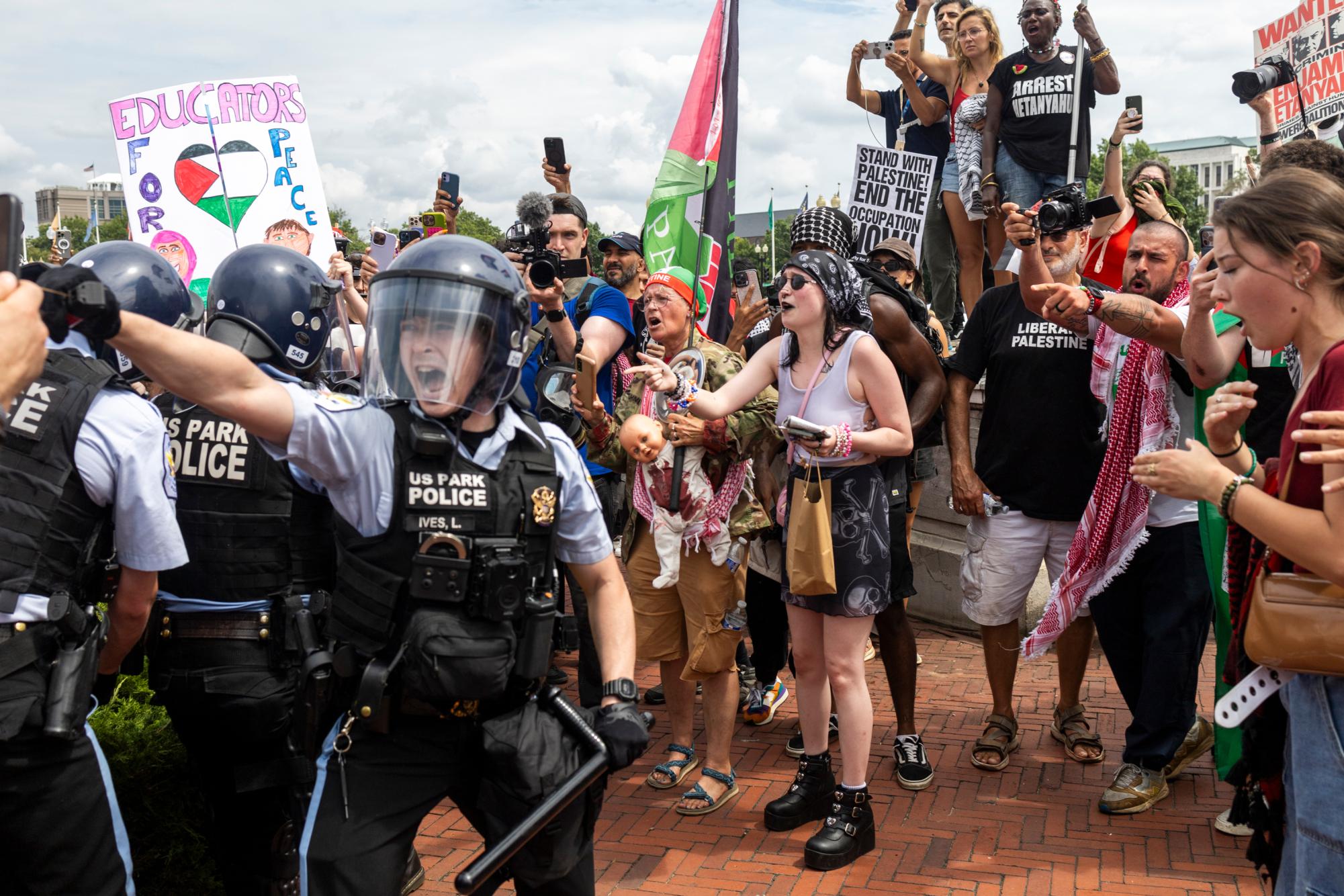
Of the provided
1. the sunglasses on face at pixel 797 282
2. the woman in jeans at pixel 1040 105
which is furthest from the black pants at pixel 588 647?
the woman in jeans at pixel 1040 105

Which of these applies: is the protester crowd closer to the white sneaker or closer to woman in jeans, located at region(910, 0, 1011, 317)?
the white sneaker

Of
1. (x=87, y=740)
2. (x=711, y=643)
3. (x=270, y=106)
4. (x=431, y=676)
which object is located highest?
(x=270, y=106)

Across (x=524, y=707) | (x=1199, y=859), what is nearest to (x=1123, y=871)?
(x=1199, y=859)

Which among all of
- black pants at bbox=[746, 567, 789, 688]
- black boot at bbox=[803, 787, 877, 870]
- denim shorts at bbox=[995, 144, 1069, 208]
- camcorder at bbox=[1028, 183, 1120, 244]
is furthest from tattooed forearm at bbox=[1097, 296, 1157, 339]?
denim shorts at bbox=[995, 144, 1069, 208]

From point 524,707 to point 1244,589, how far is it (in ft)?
6.01

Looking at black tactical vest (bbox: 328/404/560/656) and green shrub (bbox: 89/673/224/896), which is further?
green shrub (bbox: 89/673/224/896)

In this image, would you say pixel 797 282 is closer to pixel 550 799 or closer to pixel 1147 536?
pixel 1147 536

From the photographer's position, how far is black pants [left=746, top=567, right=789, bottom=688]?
5.97 meters

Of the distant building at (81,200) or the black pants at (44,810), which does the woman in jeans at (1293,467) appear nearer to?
the black pants at (44,810)

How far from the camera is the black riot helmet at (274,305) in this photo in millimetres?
3637

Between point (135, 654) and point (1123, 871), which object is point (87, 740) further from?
point (1123, 871)

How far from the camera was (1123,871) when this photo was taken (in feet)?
14.1

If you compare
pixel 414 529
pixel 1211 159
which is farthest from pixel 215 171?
pixel 1211 159

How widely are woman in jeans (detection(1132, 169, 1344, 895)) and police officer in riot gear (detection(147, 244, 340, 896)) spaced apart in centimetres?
240
